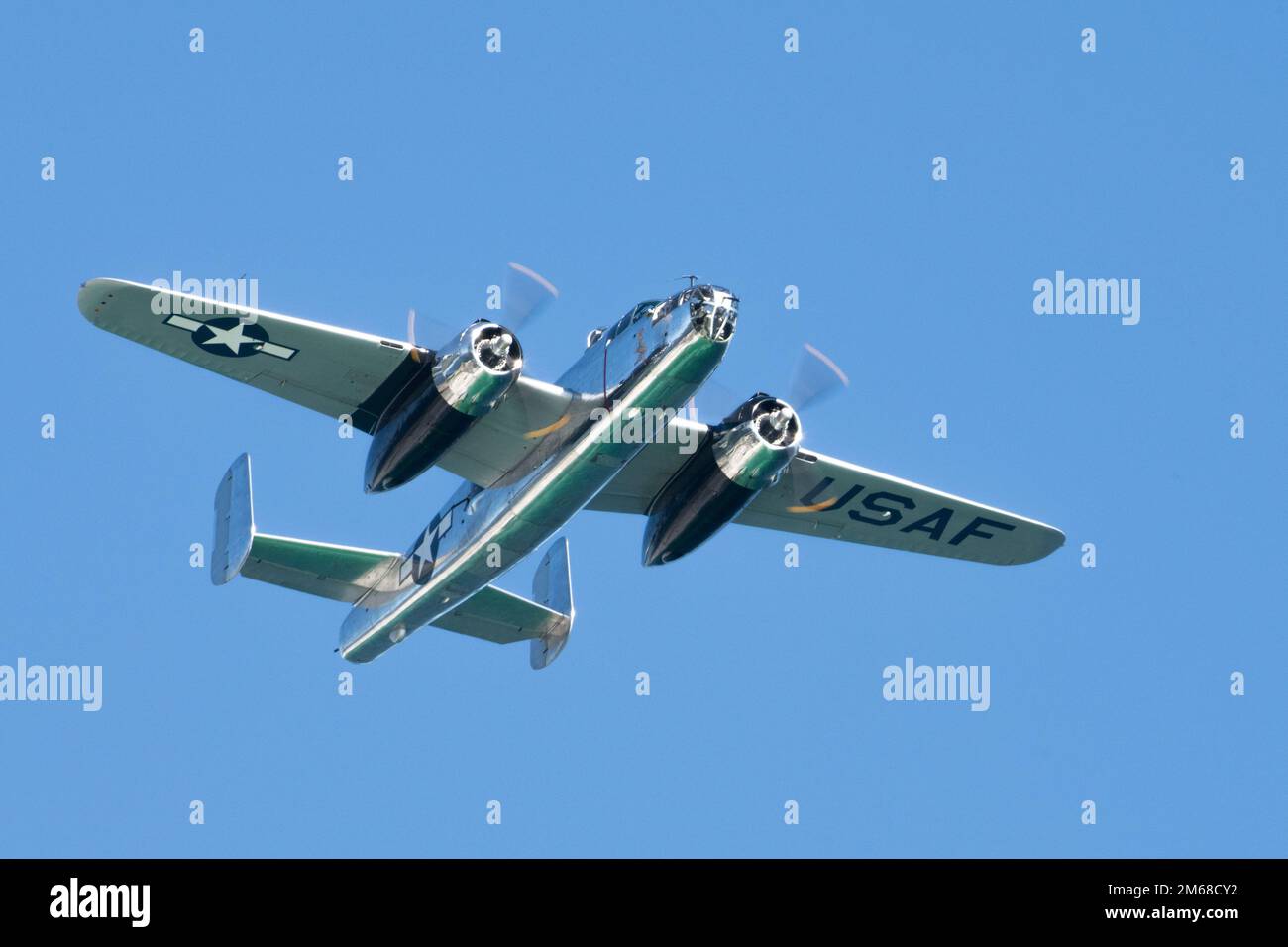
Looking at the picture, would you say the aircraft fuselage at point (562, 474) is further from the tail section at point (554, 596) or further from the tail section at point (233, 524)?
the tail section at point (554, 596)

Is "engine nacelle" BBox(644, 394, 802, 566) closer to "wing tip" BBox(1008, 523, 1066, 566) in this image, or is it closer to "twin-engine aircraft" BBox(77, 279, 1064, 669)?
"twin-engine aircraft" BBox(77, 279, 1064, 669)

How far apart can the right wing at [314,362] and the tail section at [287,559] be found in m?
3.11

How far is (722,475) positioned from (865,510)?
5096 mm

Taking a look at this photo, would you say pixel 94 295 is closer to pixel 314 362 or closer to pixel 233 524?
pixel 314 362

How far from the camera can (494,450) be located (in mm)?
31109

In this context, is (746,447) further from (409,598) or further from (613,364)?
(409,598)

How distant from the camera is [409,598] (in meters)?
32.2

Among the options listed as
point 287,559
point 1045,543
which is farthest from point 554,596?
point 1045,543

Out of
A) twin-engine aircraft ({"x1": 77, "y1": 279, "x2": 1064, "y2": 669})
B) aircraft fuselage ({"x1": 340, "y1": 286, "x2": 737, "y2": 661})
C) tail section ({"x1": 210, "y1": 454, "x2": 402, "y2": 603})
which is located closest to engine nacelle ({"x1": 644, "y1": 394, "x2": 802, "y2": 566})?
twin-engine aircraft ({"x1": 77, "y1": 279, "x2": 1064, "y2": 669})

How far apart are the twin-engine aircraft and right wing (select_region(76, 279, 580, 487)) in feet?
0.10

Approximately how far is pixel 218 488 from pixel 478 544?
622cm

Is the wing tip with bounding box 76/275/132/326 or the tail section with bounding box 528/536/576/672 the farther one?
the tail section with bounding box 528/536/576/672

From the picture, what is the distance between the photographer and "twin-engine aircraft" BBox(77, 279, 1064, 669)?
28953 millimetres

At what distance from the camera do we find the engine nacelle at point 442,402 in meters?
29.0
